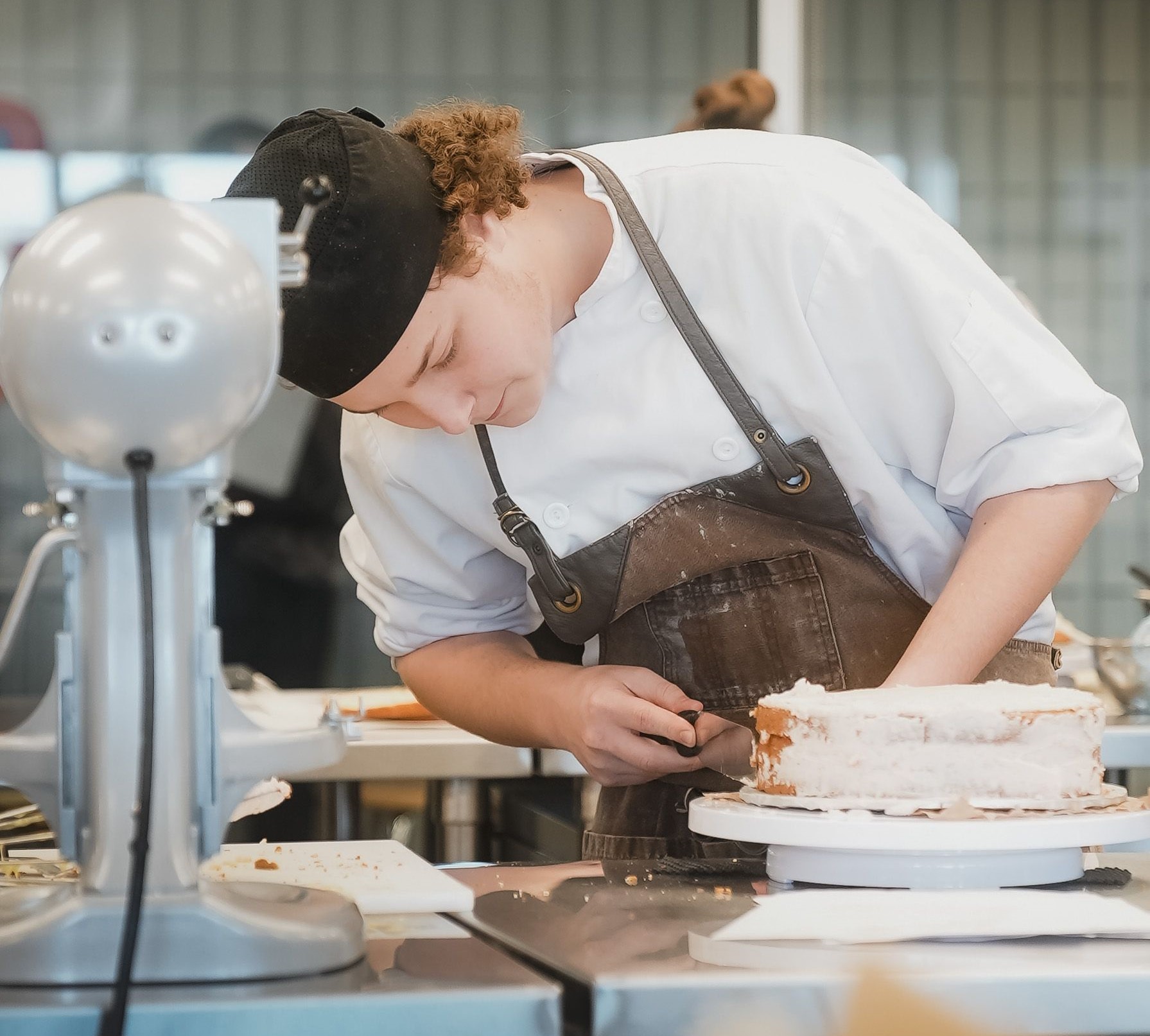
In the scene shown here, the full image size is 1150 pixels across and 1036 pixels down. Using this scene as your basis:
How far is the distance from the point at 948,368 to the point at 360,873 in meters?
0.66

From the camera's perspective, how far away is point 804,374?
1370mm

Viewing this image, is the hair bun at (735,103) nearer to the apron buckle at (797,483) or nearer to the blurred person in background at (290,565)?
the blurred person in background at (290,565)

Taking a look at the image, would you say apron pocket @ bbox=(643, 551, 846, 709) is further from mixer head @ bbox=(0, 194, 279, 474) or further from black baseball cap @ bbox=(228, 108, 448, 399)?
mixer head @ bbox=(0, 194, 279, 474)

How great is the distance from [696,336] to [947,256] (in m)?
0.24

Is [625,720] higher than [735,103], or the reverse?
[735,103]

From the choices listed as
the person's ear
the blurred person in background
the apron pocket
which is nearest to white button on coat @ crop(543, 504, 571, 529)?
the apron pocket

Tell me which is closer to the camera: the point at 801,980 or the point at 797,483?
the point at 801,980

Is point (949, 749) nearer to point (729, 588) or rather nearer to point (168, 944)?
point (729, 588)

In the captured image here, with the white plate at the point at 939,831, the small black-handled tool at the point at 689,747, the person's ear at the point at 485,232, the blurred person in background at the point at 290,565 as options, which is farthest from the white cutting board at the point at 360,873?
the blurred person in background at the point at 290,565

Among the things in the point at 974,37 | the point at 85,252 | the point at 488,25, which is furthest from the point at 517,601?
the point at 974,37

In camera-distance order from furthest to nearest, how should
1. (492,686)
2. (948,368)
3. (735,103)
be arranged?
(735,103), (492,686), (948,368)

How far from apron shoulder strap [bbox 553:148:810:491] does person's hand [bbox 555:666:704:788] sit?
23cm

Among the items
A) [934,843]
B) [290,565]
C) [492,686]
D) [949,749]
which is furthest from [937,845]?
[290,565]

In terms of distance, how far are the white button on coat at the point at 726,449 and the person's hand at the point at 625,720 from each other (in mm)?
218
